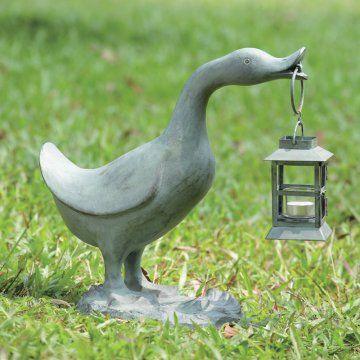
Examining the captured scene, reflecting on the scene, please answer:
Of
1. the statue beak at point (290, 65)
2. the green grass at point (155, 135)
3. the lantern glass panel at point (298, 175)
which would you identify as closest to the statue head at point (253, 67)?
the statue beak at point (290, 65)

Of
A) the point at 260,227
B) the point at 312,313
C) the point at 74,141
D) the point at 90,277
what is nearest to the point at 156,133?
the point at 74,141

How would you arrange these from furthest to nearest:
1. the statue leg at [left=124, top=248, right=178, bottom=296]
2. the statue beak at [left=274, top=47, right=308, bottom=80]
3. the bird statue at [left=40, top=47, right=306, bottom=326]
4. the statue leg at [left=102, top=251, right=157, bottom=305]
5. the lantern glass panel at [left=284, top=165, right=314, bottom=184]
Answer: the lantern glass panel at [left=284, top=165, right=314, bottom=184], the statue leg at [left=124, top=248, right=178, bottom=296], the statue leg at [left=102, top=251, right=157, bottom=305], the bird statue at [left=40, top=47, right=306, bottom=326], the statue beak at [left=274, top=47, right=308, bottom=80]

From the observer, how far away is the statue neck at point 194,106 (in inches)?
104

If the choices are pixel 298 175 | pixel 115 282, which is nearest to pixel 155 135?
pixel 298 175

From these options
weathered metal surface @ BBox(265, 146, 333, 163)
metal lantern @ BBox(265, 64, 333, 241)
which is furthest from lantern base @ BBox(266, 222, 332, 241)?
weathered metal surface @ BBox(265, 146, 333, 163)

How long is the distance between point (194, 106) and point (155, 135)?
2890mm

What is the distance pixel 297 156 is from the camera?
256cm

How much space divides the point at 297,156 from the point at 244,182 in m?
2.29

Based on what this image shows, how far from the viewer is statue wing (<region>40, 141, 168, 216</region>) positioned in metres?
2.64

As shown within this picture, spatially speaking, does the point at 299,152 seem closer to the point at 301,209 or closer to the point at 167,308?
the point at 301,209

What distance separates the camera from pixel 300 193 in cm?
268

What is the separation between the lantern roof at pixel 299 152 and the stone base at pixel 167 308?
1.87 ft

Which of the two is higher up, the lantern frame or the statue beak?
the statue beak

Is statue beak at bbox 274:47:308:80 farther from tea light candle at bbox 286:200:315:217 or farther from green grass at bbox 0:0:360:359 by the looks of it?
green grass at bbox 0:0:360:359
